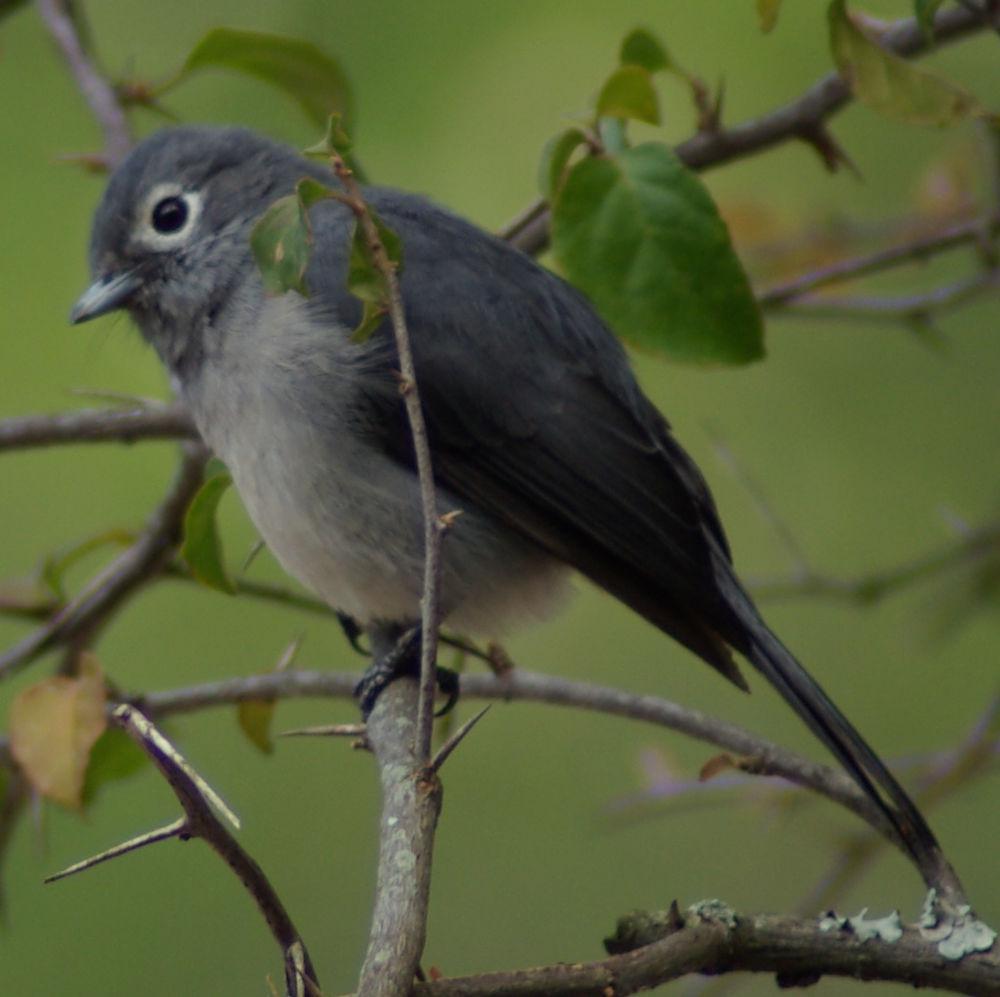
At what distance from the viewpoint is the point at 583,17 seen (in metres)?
5.86

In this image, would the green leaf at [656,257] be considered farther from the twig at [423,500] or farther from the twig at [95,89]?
the twig at [95,89]

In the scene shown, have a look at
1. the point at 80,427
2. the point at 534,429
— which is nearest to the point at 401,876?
the point at 534,429

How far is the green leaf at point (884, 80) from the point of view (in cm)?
245

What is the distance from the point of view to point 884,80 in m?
2.48

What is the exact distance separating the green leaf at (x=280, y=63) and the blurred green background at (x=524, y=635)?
1953 millimetres

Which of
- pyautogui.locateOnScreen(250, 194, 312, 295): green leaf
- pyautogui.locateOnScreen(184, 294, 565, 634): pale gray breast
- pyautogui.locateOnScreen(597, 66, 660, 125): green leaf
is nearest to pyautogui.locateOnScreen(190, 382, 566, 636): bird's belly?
pyautogui.locateOnScreen(184, 294, 565, 634): pale gray breast

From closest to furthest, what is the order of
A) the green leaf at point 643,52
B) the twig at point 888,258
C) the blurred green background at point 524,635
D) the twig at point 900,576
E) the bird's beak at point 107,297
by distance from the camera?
the green leaf at point 643,52 < the twig at point 888,258 < the twig at point 900,576 < the bird's beak at point 107,297 < the blurred green background at point 524,635

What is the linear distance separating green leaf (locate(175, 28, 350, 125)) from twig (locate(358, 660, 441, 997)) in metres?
1.69

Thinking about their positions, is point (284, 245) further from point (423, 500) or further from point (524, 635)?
point (524, 635)

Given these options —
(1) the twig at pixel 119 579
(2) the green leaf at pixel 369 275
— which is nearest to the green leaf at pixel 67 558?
(1) the twig at pixel 119 579

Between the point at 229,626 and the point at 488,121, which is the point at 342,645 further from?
the point at 488,121

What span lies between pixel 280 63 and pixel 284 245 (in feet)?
4.75

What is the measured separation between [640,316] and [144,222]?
62.7 inches

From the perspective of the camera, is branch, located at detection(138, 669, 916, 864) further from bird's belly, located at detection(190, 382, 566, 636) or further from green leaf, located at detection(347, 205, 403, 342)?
green leaf, located at detection(347, 205, 403, 342)
